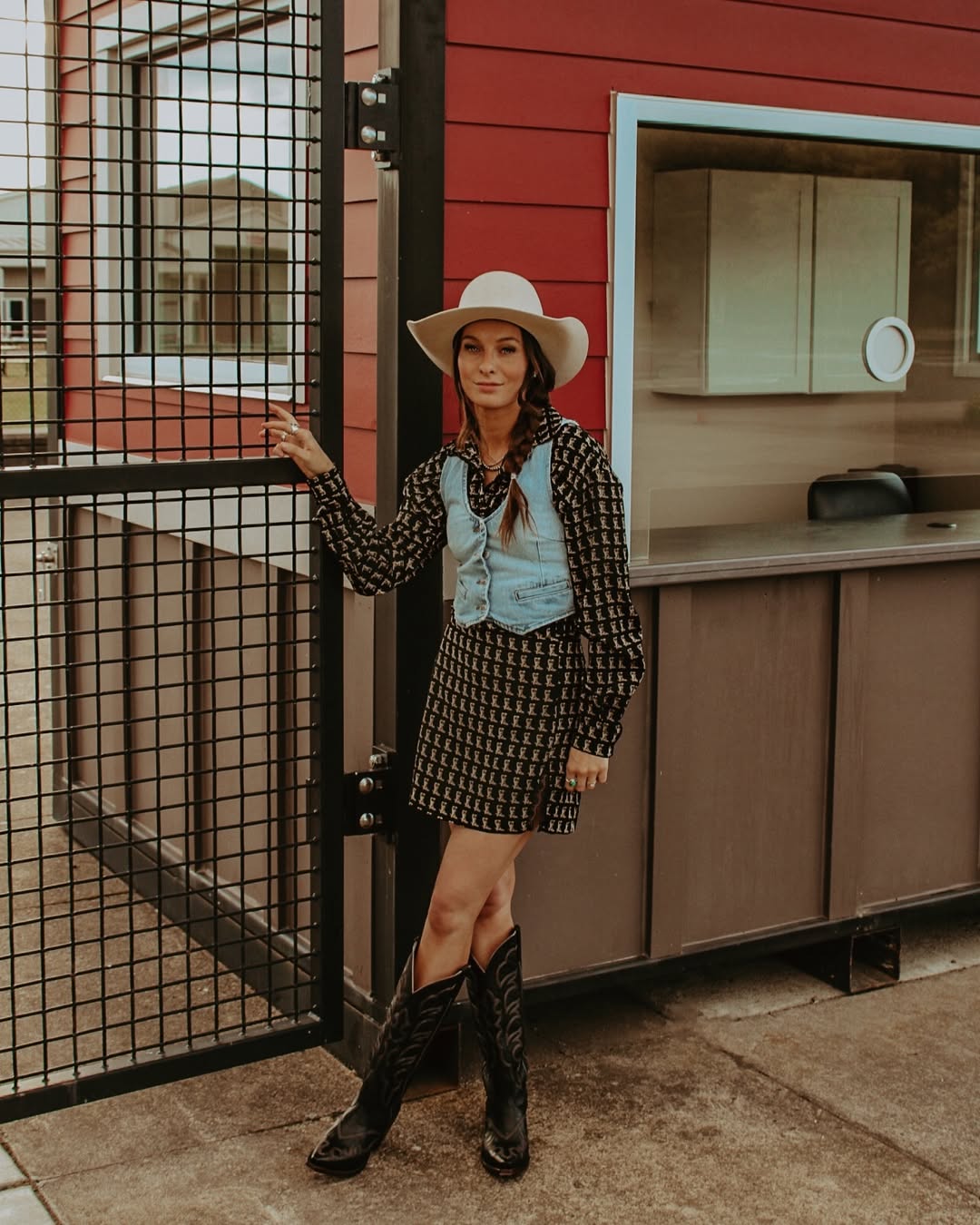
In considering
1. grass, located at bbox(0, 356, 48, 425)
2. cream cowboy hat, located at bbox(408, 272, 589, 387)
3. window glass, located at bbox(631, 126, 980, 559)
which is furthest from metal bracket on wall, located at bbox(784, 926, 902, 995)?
grass, located at bbox(0, 356, 48, 425)

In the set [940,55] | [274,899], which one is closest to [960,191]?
[940,55]

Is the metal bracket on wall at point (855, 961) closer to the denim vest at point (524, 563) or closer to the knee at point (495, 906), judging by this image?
the knee at point (495, 906)

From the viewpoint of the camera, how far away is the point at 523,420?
10.7 ft

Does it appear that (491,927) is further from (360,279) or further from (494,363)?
(360,279)

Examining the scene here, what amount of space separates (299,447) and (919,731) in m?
2.10

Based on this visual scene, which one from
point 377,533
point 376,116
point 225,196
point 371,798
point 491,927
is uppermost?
point 376,116

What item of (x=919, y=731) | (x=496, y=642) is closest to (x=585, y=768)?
(x=496, y=642)

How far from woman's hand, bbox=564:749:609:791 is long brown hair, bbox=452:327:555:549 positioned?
1.48ft

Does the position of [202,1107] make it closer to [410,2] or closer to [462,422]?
[462,422]

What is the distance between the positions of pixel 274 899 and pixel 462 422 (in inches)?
63.8

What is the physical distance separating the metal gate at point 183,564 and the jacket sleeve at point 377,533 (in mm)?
104

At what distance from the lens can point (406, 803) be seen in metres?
3.78

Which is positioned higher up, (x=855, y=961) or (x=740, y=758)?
(x=740, y=758)

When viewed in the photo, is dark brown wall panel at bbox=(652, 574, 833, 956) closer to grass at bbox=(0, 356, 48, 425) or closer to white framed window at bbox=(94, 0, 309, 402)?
white framed window at bbox=(94, 0, 309, 402)
